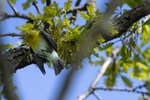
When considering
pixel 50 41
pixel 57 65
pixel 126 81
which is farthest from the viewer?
pixel 126 81

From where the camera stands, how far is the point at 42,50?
2.00 metres

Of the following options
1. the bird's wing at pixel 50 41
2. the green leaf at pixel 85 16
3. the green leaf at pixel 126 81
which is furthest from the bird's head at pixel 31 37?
the green leaf at pixel 126 81

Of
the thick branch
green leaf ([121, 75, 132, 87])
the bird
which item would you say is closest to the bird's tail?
the bird

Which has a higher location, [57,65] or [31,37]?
[31,37]

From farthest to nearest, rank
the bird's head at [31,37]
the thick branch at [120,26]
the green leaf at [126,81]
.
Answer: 1. the green leaf at [126,81]
2. the bird's head at [31,37]
3. the thick branch at [120,26]

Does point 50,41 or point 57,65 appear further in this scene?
point 57,65

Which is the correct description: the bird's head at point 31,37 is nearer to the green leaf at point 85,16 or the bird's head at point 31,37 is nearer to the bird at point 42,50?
the bird at point 42,50

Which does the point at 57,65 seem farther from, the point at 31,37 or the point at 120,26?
the point at 120,26

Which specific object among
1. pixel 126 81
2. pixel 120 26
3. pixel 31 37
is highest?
pixel 31 37

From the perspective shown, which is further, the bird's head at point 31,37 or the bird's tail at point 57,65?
the bird's head at point 31,37

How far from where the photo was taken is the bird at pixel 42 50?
187 centimetres

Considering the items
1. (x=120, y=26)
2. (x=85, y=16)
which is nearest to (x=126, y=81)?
(x=120, y=26)

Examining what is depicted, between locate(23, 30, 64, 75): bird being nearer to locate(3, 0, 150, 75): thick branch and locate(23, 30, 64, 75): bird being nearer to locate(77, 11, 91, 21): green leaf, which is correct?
locate(3, 0, 150, 75): thick branch

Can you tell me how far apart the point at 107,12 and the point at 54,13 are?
1.15 m
